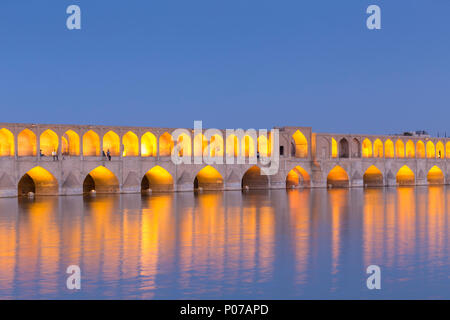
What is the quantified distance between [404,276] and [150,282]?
385cm

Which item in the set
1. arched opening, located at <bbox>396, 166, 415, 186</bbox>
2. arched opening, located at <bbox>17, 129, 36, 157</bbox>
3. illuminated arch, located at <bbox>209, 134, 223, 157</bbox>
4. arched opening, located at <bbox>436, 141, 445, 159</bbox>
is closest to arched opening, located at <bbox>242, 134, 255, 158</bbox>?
illuminated arch, located at <bbox>209, 134, 223, 157</bbox>

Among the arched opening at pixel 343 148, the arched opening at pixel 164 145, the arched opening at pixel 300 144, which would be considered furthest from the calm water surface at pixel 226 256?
the arched opening at pixel 343 148

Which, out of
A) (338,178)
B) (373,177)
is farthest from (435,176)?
(338,178)

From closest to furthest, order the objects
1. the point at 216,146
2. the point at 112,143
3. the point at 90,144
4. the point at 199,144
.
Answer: the point at 90,144, the point at 112,143, the point at 199,144, the point at 216,146

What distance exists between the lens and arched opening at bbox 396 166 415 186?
47.6m

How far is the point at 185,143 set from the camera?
3781 cm

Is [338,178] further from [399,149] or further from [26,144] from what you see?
[26,144]

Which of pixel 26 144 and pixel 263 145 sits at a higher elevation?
pixel 26 144

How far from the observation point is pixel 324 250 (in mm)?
11172

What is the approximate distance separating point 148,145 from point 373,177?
1840 centimetres

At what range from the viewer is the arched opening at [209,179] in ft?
124

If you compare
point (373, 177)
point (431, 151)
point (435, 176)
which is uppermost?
point (431, 151)

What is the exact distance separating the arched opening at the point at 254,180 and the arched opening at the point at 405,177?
45.2ft
